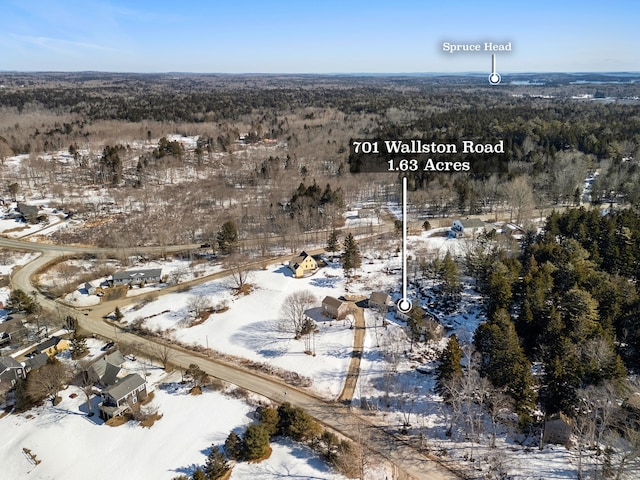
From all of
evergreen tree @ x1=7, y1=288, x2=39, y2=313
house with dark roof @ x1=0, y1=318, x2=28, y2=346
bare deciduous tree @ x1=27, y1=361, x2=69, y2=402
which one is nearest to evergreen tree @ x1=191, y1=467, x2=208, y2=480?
bare deciduous tree @ x1=27, y1=361, x2=69, y2=402

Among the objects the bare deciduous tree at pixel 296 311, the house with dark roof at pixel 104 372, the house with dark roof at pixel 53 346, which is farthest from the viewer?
the bare deciduous tree at pixel 296 311

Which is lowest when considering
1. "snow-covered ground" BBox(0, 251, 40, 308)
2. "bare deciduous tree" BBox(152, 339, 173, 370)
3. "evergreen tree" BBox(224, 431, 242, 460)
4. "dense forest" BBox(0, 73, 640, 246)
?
"evergreen tree" BBox(224, 431, 242, 460)

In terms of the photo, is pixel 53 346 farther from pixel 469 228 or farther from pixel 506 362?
pixel 469 228

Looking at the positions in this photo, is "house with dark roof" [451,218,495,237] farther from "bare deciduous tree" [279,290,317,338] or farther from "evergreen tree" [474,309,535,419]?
"evergreen tree" [474,309,535,419]

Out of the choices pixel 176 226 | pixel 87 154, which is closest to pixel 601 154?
pixel 176 226

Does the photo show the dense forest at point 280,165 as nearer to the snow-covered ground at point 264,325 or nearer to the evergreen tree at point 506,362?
the snow-covered ground at point 264,325

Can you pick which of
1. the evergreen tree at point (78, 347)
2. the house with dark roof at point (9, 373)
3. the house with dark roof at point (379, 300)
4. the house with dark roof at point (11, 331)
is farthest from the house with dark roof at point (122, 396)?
the house with dark roof at point (379, 300)
